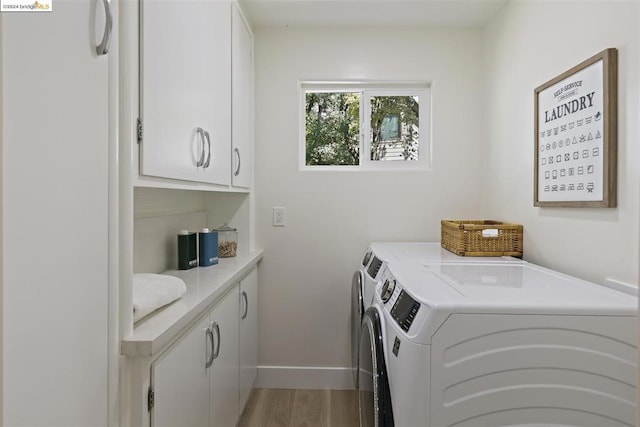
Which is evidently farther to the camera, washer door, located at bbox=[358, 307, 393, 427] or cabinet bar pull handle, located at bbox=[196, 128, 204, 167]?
cabinet bar pull handle, located at bbox=[196, 128, 204, 167]

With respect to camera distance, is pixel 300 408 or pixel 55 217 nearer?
pixel 55 217

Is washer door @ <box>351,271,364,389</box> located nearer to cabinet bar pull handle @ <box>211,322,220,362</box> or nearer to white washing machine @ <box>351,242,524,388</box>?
white washing machine @ <box>351,242,524,388</box>

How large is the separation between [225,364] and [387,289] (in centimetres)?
79

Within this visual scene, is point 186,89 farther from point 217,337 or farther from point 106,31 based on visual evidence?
point 217,337

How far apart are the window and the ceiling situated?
1.22 ft

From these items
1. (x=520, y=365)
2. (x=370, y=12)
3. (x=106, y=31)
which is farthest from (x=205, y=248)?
(x=370, y=12)

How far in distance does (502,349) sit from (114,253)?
0.97m

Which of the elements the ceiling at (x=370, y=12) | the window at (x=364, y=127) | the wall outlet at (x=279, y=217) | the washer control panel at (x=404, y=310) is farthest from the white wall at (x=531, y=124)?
the wall outlet at (x=279, y=217)

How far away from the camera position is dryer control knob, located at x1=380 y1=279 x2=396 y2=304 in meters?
1.38

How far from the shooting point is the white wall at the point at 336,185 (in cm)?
256

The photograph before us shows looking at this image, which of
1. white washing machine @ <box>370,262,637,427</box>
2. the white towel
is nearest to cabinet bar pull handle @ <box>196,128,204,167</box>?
the white towel

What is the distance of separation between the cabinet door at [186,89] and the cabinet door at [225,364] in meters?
0.54

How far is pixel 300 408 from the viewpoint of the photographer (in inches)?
93.3

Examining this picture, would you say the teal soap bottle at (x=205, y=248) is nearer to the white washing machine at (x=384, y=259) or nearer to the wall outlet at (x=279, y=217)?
the wall outlet at (x=279, y=217)
